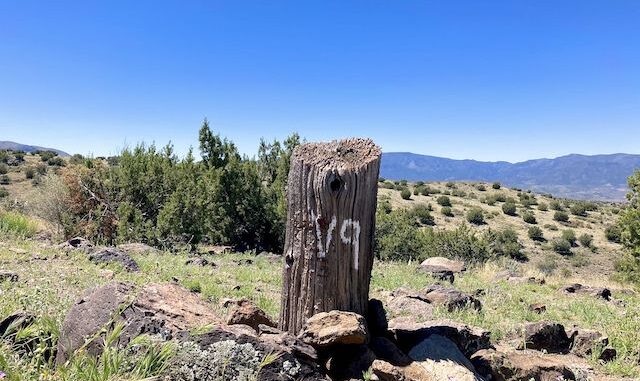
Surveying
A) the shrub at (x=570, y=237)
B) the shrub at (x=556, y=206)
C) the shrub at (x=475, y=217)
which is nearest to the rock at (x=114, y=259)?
the shrub at (x=475, y=217)

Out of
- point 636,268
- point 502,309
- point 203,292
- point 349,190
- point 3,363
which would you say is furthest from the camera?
point 636,268

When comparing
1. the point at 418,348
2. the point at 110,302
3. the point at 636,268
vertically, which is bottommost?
the point at 636,268

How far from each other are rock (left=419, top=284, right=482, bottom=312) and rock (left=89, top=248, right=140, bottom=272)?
4.53 metres

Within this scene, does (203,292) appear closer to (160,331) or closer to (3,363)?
(160,331)

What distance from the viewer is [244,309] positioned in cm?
413

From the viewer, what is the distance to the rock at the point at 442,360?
334cm

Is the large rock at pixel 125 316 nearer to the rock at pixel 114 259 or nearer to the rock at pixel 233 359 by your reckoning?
the rock at pixel 233 359

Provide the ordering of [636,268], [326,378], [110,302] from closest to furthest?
[326,378] < [110,302] < [636,268]

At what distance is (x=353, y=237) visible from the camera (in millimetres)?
3818

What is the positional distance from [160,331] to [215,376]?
606mm

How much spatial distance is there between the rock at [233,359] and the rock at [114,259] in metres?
4.41

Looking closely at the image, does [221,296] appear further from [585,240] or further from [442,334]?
[585,240]

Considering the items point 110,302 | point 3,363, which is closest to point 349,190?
point 110,302

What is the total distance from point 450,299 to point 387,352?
3.28 metres
